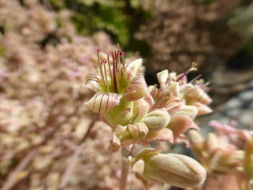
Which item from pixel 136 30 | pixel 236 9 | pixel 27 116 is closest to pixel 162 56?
pixel 136 30

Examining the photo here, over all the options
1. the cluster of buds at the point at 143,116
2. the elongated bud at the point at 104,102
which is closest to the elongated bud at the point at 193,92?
the cluster of buds at the point at 143,116

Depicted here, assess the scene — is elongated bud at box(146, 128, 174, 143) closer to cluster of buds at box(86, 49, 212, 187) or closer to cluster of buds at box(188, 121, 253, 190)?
cluster of buds at box(86, 49, 212, 187)

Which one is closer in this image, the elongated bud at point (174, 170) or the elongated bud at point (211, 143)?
the elongated bud at point (174, 170)

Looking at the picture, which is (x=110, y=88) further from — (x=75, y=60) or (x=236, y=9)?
(x=236, y=9)

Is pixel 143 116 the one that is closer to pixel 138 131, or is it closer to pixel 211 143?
pixel 138 131

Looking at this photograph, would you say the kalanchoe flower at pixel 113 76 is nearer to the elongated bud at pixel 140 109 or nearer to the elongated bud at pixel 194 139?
the elongated bud at pixel 140 109

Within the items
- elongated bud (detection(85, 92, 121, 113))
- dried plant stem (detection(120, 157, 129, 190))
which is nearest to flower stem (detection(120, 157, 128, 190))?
dried plant stem (detection(120, 157, 129, 190))

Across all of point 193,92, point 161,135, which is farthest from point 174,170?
point 193,92
